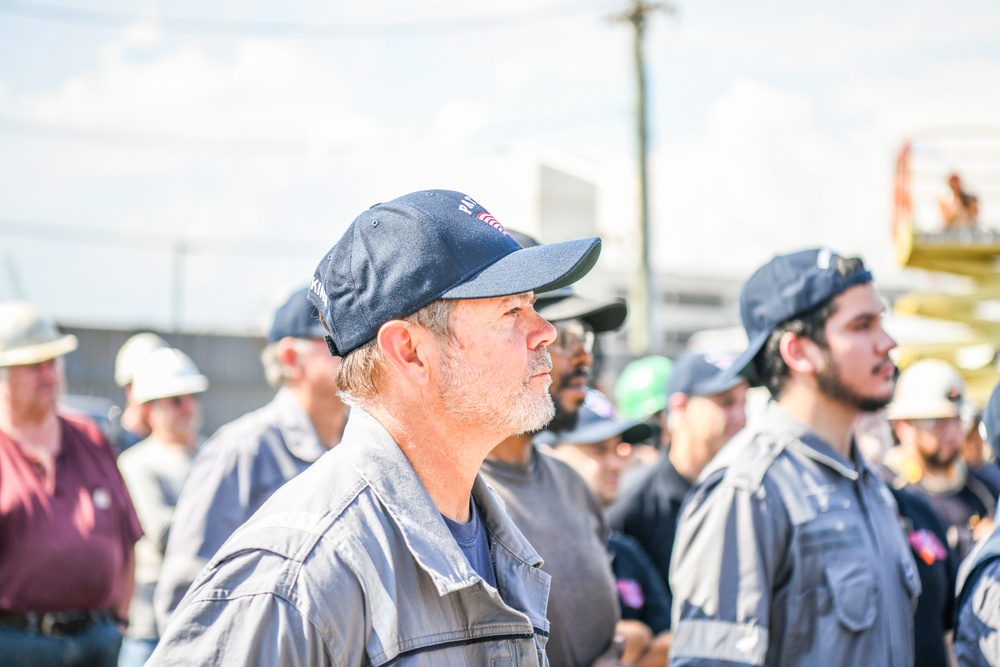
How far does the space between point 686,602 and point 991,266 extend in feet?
42.7

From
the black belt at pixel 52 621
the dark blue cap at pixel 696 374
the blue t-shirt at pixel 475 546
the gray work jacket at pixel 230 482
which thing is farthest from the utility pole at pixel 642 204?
the blue t-shirt at pixel 475 546

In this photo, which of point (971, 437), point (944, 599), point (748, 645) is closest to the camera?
point (748, 645)

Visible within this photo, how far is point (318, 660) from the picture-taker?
1.51 m

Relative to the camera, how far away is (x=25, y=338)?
14.8 feet

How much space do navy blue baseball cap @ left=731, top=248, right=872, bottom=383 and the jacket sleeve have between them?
2.13 feet

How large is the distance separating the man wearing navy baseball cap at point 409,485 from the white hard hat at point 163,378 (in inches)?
192

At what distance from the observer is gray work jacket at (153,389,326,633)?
3869 mm

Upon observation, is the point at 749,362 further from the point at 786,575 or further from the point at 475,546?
the point at 475,546

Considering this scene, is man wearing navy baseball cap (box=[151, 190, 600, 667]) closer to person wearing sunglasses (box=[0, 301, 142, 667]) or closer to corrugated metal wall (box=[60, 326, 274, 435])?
person wearing sunglasses (box=[0, 301, 142, 667])

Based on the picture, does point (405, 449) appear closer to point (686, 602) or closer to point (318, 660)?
point (318, 660)

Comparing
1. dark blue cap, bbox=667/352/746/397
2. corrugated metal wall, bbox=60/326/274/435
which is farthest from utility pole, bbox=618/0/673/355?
dark blue cap, bbox=667/352/746/397

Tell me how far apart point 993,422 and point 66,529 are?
12.4ft

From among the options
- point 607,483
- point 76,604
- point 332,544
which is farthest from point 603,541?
point 76,604

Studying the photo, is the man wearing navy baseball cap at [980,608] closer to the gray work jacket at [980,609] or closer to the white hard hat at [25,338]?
the gray work jacket at [980,609]
